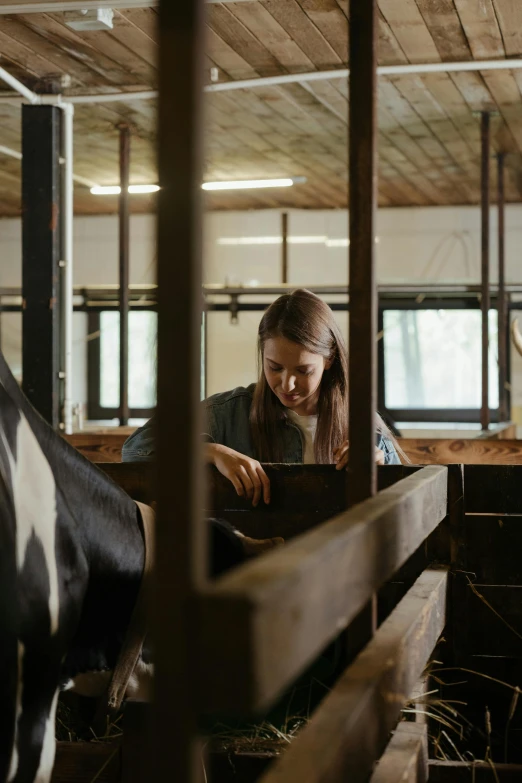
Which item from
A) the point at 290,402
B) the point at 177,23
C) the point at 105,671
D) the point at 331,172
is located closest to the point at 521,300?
the point at 331,172

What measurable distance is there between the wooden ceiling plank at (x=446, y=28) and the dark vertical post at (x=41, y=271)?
1.79m

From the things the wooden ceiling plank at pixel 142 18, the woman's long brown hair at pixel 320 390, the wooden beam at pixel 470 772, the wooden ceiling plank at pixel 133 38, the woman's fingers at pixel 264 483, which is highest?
the wooden ceiling plank at pixel 133 38

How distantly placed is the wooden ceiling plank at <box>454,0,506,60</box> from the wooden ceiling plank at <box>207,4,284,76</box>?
2.85ft

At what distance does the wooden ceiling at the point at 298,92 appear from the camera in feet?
12.4

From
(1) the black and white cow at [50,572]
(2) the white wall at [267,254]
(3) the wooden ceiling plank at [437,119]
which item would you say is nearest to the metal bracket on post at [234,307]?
(2) the white wall at [267,254]

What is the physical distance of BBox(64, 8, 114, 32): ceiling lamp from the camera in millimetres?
3643

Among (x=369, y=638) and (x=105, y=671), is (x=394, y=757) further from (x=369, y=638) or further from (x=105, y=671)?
(x=105, y=671)

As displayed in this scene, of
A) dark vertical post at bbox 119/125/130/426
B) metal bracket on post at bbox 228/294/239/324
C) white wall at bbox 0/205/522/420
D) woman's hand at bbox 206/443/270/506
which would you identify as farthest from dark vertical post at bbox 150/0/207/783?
white wall at bbox 0/205/522/420

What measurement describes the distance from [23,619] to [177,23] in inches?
36.0

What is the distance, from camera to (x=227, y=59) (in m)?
4.31

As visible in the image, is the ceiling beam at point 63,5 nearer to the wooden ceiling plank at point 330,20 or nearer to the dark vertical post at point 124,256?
the wooden ceiling plank at point 330,20

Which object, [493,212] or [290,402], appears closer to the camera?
[290,402]

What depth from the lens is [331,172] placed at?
6.69m

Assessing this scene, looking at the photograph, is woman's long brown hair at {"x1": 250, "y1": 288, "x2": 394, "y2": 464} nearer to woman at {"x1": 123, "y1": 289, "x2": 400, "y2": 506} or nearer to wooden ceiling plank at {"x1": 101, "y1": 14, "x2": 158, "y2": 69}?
woman at {"x1": 123, "y1": 289, "x2": 400, "y2": 506}
